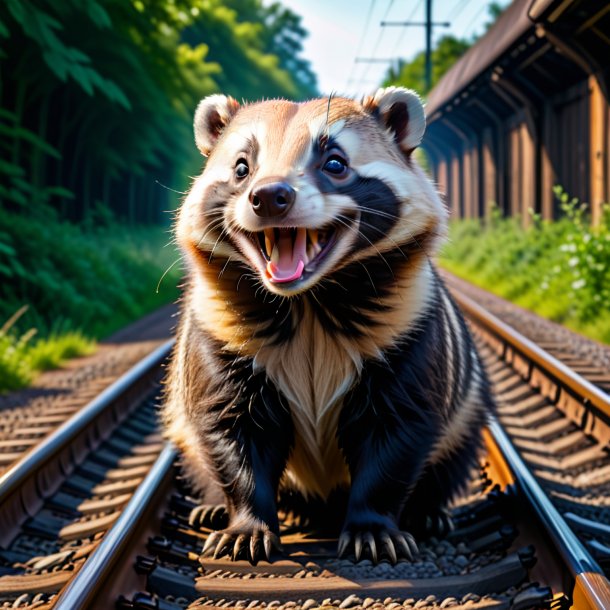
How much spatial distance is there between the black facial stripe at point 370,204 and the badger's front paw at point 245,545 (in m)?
0.91

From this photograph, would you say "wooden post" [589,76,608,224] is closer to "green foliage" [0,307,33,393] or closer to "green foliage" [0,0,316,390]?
"green foliage" [0,0,316,390]

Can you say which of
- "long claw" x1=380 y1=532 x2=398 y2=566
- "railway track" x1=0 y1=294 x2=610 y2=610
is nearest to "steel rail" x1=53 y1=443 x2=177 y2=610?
"railway track" x1=0 y1=294 x2=610 y2=610

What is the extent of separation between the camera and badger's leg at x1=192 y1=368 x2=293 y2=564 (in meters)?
2.93

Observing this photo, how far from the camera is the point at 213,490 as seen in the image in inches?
132

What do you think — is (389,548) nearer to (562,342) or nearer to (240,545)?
(240,545)

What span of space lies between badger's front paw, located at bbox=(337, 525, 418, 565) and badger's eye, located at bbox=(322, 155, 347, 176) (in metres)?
1.08

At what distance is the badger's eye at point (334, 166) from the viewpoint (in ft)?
9.21

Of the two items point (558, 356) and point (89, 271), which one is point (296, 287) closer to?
point (558, 356)

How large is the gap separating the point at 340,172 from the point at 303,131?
6.6 inches

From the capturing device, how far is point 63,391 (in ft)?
21.1

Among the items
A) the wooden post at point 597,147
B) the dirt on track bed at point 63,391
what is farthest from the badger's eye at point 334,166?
the wooden post at point 597,147

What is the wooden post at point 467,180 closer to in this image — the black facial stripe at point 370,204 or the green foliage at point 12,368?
the green foliage at point 12,368

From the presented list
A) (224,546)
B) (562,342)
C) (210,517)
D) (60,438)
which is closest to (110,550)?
(224,546)

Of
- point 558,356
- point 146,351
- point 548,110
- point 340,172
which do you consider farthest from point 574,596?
point 548,110
